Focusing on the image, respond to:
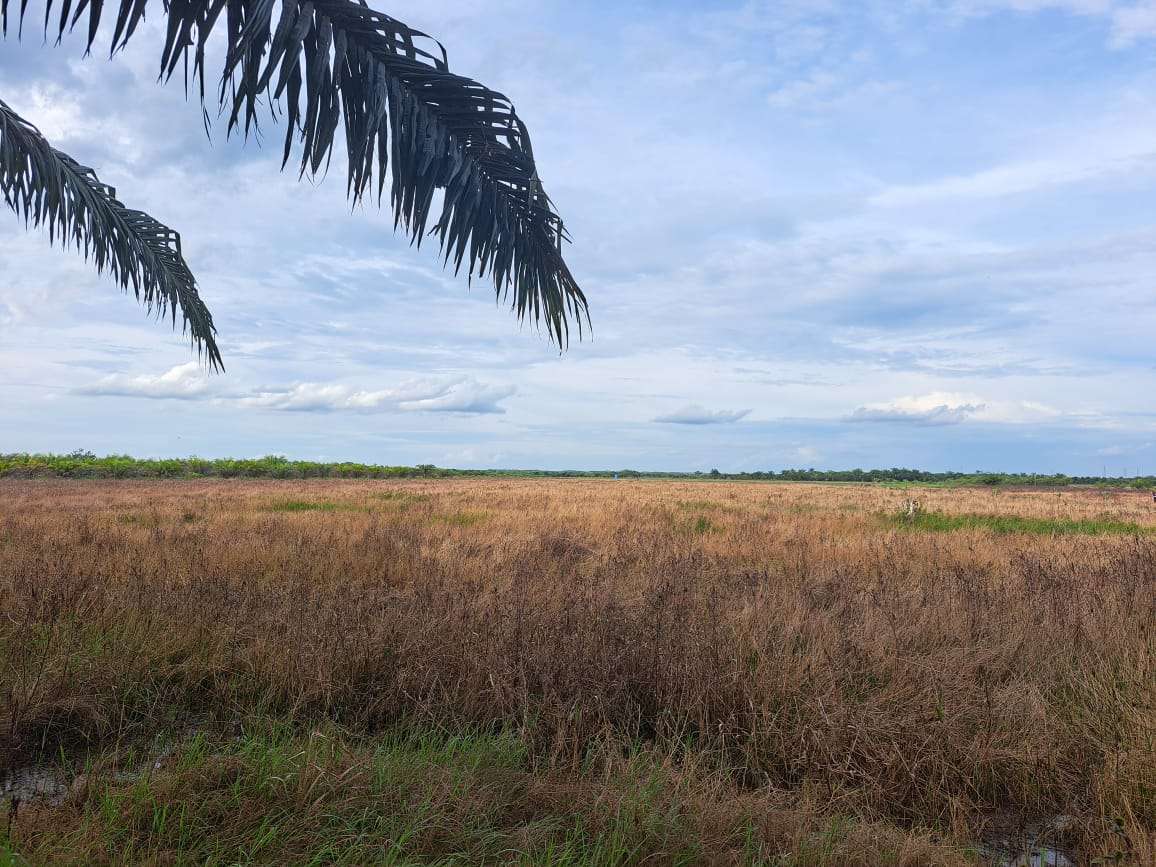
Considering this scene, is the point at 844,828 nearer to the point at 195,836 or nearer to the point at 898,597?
the point at 195,836

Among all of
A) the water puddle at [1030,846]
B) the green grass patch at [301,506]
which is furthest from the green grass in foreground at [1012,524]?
the green grass patch at [301,506]

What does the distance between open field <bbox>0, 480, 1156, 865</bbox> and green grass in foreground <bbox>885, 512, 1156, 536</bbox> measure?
8.49 metres

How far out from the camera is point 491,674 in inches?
139

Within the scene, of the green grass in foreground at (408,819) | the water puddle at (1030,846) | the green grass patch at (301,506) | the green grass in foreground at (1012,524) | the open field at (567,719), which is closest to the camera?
the green grass in foreground at (408,819)

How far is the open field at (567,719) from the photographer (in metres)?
2.44

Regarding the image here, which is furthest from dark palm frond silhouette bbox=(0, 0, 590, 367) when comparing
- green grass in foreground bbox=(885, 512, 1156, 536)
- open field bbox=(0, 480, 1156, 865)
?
green grass in foreground bbox=(885, 512, 1156, 536)

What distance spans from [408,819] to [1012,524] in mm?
16079

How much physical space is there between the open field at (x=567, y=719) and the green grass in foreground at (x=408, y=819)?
11 millimetres

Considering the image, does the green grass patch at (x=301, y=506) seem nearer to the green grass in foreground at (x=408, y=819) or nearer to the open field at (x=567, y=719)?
the open field at (x=567, y=719)

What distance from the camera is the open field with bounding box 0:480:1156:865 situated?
96.2 inches

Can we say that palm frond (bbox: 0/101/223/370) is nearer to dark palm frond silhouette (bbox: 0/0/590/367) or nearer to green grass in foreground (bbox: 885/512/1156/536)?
dark palm frond silhouette (bbox: 0/0/590/367)

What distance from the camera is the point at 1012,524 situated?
49.8ft

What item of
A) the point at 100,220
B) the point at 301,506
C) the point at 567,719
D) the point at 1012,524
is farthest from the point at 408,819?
the point at 1012,524

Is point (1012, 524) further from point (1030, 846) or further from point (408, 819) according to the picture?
point (408, 819)
